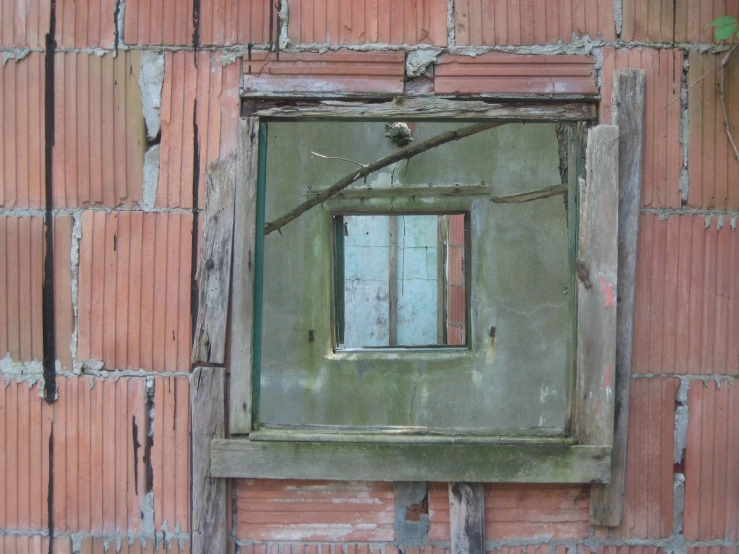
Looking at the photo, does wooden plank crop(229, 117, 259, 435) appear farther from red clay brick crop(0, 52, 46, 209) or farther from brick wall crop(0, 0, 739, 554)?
red clay brick crop(0, 52, 46, 209)

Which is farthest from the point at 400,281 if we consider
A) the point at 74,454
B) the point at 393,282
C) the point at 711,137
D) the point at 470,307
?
the point at 74,454

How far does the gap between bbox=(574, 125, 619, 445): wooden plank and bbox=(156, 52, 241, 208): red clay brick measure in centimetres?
127

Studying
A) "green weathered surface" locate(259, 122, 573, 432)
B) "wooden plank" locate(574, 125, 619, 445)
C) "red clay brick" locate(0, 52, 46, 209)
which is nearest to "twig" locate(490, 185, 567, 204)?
"green weathered surface" locate(259, 122, 573, 432)

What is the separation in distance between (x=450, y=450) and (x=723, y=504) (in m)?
0.99

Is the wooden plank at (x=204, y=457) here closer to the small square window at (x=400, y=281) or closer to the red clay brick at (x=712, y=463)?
the small square window at (x=400, y=281)

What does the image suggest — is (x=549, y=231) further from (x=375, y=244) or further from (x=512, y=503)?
(x=375, y=244)

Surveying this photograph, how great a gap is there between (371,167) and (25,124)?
1.27 m

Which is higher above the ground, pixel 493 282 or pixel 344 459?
pixel 493 282

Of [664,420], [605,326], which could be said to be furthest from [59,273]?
[664,420]

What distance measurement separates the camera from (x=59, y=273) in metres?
2.37

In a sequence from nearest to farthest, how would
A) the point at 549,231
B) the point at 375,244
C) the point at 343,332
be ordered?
1. the point at 549,231
2. the point at 343,332
3. the point at 375,244

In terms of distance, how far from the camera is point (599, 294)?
2.29 metres

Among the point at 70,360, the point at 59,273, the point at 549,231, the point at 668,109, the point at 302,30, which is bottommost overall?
the point at 70,360

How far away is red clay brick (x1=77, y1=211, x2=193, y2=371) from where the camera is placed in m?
2.35
